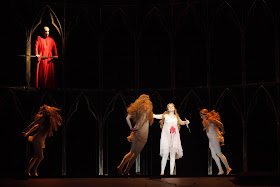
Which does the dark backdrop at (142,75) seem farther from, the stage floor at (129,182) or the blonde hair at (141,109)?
the stage floor at (129,182)

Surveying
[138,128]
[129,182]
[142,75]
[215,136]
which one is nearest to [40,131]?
[138,128]

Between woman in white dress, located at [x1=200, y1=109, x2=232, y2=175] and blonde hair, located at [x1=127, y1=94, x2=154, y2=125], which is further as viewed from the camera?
woman in white dress, located at [x1=200, y1=109, x2=232, y2=175]

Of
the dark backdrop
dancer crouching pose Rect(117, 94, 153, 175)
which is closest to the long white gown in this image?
dancer crouching pose Rect(117, 94, 153, 175)

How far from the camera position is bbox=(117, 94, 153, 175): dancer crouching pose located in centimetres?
983

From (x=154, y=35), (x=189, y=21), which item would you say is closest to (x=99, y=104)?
(x=154, y=35)

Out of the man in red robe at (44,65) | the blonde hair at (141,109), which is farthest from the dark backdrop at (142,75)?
the blonde hair at (141,109)

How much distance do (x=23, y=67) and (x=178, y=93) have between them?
14.4 feet

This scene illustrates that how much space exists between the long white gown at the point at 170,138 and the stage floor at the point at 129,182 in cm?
157

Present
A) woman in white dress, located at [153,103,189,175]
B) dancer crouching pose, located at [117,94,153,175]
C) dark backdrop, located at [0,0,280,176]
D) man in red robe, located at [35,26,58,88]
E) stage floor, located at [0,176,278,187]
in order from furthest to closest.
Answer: dark backdrop, located at [0,0,280,176], man in red robe, located at [35,26,58,88], woman in white dress, located at [153,103,189,175], dancer crouching pose, located at [117,94,153,175], stage floor, located at [0,176,278,187]

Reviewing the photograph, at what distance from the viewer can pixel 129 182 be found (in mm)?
8062

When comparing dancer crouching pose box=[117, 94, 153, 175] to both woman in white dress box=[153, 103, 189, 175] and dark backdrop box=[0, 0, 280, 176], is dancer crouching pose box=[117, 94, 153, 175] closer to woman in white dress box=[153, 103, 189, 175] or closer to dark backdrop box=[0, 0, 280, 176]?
woman in white dress box=[153, 103, 189, 175]

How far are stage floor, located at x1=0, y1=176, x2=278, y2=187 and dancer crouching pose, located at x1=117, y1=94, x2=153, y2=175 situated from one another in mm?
971

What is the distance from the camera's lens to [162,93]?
43.1ft

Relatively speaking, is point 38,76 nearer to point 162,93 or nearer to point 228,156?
point 162,93
